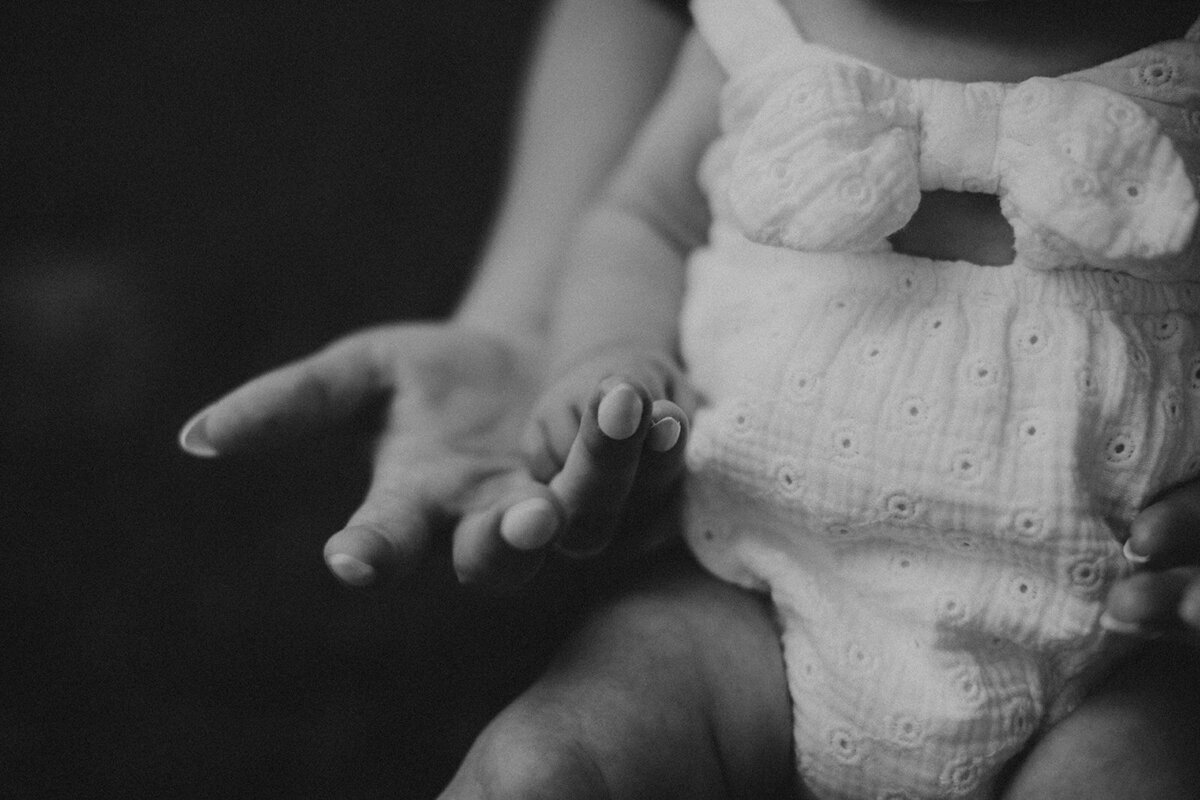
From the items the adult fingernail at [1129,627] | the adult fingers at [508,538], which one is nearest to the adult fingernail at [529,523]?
the adult fingers at [508,538]

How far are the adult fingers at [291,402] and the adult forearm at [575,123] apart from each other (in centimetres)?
22

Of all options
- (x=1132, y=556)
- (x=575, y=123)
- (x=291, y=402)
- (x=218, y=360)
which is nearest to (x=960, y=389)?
(x=1132, y=556)

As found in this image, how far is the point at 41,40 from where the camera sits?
0.87 meters

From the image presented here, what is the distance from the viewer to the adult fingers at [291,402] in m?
0.56

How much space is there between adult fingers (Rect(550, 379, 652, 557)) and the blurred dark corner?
8.9 inches

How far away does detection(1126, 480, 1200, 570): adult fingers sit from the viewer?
467mm

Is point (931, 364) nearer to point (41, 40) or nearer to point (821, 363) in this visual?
point (821, 363)

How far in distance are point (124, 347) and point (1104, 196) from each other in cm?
Answer: 78

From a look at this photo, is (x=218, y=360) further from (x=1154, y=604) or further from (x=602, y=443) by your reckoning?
(x=1154, y=604)

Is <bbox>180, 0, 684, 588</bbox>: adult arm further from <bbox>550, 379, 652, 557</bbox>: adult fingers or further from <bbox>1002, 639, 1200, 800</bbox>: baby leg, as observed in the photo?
<bbox>1002, 639, 1200, 800</bbox>: baby leg

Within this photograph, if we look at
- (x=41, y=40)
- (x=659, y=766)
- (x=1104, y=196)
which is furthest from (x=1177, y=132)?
(x=41, y=40)

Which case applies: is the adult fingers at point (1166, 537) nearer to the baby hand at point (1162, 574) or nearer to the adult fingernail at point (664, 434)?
the baby hand at point (1162, 574)

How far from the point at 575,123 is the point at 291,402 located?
16.6 inches

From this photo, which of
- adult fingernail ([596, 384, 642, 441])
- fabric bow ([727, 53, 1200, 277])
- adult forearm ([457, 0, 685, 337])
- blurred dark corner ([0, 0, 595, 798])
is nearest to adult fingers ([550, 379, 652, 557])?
adult fingernail ([596, 384, 642, 441])
